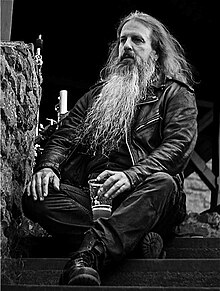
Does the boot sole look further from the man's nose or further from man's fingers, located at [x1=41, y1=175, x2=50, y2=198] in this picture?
the man's nose

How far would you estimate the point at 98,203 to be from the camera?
2877 mm

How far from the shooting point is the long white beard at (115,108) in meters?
3.16

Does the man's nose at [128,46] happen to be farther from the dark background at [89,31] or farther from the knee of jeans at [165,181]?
the dark background at [89,31]

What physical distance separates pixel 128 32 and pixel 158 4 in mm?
3529

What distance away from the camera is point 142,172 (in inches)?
111

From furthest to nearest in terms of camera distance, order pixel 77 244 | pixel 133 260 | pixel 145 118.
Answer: pixel 145 118 < pixel 77 244 < pixel 133 260

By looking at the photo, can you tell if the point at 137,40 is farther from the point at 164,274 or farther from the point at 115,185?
the point at 164,274

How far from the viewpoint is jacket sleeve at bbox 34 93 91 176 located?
3090mm

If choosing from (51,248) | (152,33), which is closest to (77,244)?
(51,248)

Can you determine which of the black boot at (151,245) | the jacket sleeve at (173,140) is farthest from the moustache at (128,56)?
the black boot at (151,245)

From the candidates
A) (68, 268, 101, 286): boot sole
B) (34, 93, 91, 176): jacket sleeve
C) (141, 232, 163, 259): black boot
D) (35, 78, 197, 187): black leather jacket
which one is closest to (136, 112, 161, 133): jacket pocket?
(35, 78, 197, 187): black leather jacket

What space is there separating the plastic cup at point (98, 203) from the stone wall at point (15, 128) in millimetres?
320

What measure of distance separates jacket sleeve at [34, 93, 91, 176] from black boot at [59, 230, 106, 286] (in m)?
0.51

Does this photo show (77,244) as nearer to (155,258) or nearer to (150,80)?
(155,258)
